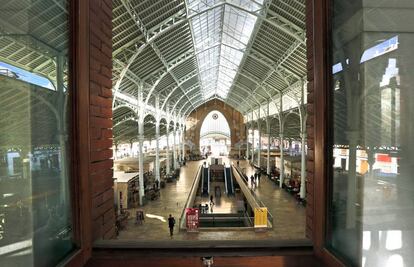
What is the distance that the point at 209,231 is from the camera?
14.5m

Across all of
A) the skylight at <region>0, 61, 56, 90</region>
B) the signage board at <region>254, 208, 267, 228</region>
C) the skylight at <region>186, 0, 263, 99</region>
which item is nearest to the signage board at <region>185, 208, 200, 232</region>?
the signage board at <region>254, 208, 267, 228</region>

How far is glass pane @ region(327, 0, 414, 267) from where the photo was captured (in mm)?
2129

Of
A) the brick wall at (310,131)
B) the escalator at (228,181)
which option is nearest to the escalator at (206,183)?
the escalator at (228,181)

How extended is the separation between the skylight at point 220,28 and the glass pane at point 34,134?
15.3 m

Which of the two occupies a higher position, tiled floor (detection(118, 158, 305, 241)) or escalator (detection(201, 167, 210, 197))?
tiled floor (detection(118, 158, 305, 241))

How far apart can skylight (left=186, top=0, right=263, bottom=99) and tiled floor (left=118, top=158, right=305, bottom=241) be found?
11147 millimetres

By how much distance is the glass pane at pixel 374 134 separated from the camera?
213cm

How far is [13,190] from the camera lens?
1979mm

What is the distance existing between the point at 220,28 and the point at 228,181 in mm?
18995

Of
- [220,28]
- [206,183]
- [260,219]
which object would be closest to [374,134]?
[260,219]

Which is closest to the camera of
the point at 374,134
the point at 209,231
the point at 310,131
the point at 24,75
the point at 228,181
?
the point at 24,75

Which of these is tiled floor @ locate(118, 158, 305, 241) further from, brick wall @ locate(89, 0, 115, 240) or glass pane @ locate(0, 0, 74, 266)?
glass pane @ locate(0, 0, 74, 266)

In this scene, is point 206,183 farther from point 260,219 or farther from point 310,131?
point 310,131

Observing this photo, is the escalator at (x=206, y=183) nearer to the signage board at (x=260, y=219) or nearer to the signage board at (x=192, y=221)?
the signage board at (x=192, y=221)
